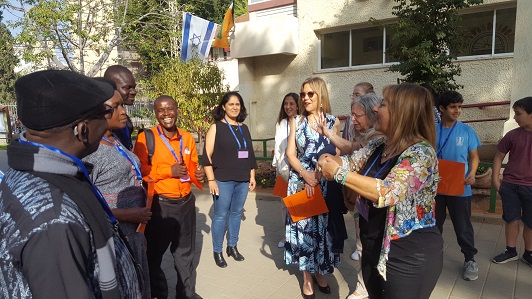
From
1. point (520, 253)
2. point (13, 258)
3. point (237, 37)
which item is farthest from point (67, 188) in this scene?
point (237, 37)

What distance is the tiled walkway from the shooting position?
367 centimetres

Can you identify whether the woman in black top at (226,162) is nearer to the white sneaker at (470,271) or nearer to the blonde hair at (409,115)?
the blonde hair at (409,115)

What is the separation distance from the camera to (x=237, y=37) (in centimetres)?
1211

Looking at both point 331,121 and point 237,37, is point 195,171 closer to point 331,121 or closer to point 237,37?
point 331,121

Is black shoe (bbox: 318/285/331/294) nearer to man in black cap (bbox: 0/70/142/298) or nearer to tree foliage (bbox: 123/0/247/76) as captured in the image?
man in black cap (bbox: 0/70/142/298)

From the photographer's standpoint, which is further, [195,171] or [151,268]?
[195,171]

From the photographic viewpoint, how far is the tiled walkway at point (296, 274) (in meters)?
3.67

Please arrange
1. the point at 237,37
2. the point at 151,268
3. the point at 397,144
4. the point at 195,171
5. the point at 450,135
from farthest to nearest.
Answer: the point at 237,37
the point at 450,135
the point at 195,171
the point at 151,268
the point at 397,144

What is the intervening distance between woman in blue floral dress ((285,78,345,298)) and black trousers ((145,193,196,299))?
102 centimetres

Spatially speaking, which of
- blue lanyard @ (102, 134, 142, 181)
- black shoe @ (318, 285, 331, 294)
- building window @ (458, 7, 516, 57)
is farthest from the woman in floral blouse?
building window @ (458, 7, 516, 57)

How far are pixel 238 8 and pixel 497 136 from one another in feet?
78.8

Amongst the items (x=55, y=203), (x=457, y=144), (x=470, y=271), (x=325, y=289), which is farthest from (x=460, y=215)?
(x=55, y=203)

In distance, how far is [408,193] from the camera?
6.35 feet

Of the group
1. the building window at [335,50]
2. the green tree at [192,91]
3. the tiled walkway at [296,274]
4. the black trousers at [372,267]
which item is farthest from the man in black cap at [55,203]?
the building window at [335,50]
